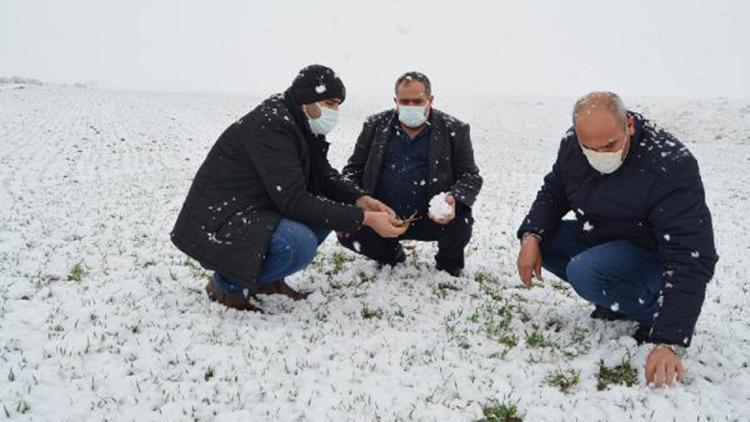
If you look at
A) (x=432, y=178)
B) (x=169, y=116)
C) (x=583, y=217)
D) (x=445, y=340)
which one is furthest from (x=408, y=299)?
(x=169, y=116)

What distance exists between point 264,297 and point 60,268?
2.44m

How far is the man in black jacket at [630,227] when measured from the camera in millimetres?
3676

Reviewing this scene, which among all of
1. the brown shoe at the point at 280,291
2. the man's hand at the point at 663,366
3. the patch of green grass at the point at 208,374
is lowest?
the patch of green grass at the point at 208,374

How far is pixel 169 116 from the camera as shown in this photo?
1287 inches


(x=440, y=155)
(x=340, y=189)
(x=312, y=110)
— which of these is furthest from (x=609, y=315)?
(x=312, y=110)

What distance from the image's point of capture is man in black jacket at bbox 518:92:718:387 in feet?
12.1

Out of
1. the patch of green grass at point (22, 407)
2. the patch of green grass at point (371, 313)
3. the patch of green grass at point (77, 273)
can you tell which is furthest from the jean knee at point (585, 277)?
the patch of green grass at point (77, 273)

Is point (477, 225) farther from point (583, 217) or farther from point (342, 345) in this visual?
point (342, 345)

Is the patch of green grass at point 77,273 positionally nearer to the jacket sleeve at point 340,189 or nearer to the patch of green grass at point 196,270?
the patch of green grass at point 196,270

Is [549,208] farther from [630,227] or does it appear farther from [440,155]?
[440,155]

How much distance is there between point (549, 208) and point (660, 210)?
1127 millimetres

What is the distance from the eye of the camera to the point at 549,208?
4926 millimetres

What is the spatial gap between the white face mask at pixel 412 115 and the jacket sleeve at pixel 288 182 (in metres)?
1.55

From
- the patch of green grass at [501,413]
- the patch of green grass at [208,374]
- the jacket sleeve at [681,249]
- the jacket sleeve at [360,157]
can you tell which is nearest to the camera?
the patch of green grass at [501,413]
